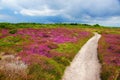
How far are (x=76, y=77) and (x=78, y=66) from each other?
416cm

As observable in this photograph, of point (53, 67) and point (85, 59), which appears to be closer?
point (53, 67)

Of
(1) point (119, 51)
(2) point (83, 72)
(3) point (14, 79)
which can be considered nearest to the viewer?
(3) point (14, 79)

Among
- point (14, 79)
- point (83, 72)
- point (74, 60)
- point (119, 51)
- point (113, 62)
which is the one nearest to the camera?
point (14, 79)

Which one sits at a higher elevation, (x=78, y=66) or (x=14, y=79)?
(x=14, y=79)

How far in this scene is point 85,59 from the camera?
26922mm

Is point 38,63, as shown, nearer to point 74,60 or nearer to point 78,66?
point 78,66

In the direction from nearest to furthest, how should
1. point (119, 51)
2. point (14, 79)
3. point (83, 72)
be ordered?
point (14, 79) < point (83, 72) < point (119, 51)

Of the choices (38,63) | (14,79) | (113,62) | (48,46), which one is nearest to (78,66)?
(113,62)

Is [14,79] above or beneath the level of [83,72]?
above

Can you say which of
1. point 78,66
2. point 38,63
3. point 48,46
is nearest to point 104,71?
point 78,66

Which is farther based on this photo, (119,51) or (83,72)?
(119,51)

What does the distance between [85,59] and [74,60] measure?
174 centimetres

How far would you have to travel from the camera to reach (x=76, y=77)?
746 inches

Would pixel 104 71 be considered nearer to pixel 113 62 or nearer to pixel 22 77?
pixel 113 62
